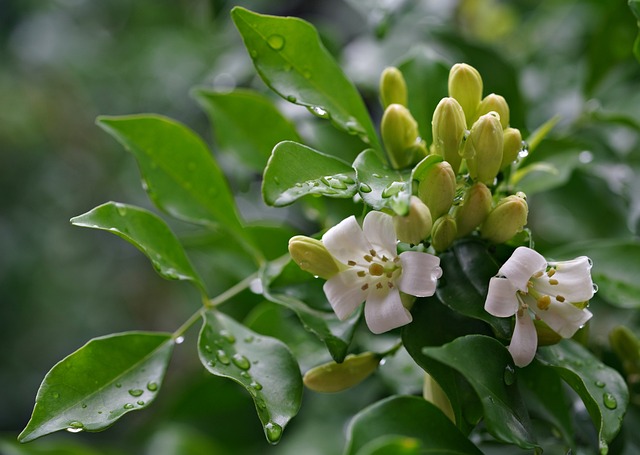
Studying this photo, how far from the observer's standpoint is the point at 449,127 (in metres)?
0.67

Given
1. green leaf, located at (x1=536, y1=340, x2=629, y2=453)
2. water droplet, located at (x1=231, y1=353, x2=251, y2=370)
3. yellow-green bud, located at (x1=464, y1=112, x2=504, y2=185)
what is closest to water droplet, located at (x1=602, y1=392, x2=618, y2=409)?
green leaf, located at (x1=536, y1=340, x2=629, y2=453)

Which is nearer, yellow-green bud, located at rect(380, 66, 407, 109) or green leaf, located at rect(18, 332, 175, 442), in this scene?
green leaf, located at rect(18, 332, 175, 442)

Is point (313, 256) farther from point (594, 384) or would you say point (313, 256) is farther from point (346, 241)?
point (594, 384)

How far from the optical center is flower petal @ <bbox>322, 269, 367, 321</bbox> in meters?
0.66

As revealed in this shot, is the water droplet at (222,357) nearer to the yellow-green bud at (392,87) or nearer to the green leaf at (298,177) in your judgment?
the green leaf at (298,177)

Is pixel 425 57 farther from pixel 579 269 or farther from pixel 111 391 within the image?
pixel 111 391

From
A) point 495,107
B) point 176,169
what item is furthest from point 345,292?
point 176,169

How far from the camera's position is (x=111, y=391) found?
2.27ft

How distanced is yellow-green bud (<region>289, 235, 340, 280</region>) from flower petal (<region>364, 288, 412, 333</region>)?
0.05 m

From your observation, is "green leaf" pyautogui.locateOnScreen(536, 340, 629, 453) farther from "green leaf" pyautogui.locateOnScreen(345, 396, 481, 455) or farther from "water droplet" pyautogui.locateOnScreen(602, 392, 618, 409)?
"green leaf" pyautogui.locateOnScreen(345, 396, 481, 455)

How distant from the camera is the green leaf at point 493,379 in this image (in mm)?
572

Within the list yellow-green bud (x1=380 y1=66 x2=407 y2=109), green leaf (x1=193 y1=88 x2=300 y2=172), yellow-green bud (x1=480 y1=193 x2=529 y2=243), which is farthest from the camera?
green leaf (x1=193 y1=88 x2=300 y2=172)

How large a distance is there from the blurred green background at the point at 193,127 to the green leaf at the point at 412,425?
1.10 feet

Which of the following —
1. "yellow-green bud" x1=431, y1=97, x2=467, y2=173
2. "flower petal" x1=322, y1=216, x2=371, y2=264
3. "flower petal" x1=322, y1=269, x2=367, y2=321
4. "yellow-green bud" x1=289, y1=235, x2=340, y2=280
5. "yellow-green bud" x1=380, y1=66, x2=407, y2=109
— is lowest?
"flower petal" x1=322, y1=269, x2=367, y2=321
